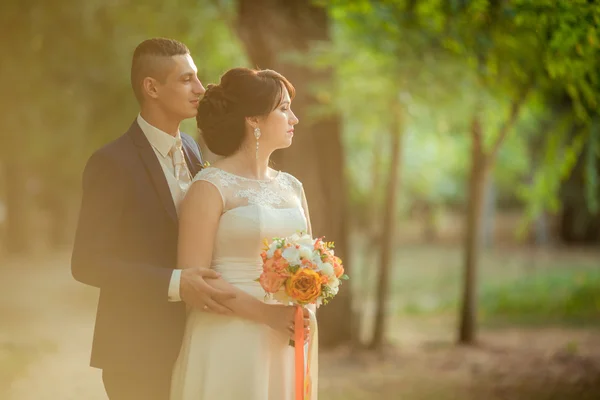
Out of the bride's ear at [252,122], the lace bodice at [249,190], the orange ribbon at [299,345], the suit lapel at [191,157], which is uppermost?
the bride's ear at [252,122]

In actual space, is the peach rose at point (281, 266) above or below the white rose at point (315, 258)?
below

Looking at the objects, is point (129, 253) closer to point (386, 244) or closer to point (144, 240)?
point (144, 240)

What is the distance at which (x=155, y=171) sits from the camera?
336 cm

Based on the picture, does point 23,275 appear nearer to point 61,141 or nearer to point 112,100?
point 61,141

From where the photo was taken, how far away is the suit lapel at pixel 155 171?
334cm

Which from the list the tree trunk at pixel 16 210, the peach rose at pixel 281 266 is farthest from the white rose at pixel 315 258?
the tree trunk at pixel 16 210

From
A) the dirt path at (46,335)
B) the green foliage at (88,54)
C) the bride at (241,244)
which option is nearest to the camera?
the bride at (241,244)

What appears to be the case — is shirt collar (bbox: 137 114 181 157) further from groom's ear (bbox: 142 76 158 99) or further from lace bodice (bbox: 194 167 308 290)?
lace bodice (bbox: 194 167 308 290)

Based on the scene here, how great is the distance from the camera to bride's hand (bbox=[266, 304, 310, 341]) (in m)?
3.28

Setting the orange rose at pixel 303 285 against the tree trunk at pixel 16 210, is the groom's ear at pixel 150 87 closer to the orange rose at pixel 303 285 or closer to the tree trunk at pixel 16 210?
the orange rose at pixel 303 285

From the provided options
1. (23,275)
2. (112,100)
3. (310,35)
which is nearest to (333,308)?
(310,35)

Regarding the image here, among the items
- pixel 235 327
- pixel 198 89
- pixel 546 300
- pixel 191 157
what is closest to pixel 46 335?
pixel 546 300

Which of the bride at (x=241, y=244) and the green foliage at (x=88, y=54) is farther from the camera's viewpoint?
the green foliage at (x=88, y=54)

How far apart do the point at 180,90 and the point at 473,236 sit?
7062 mm
